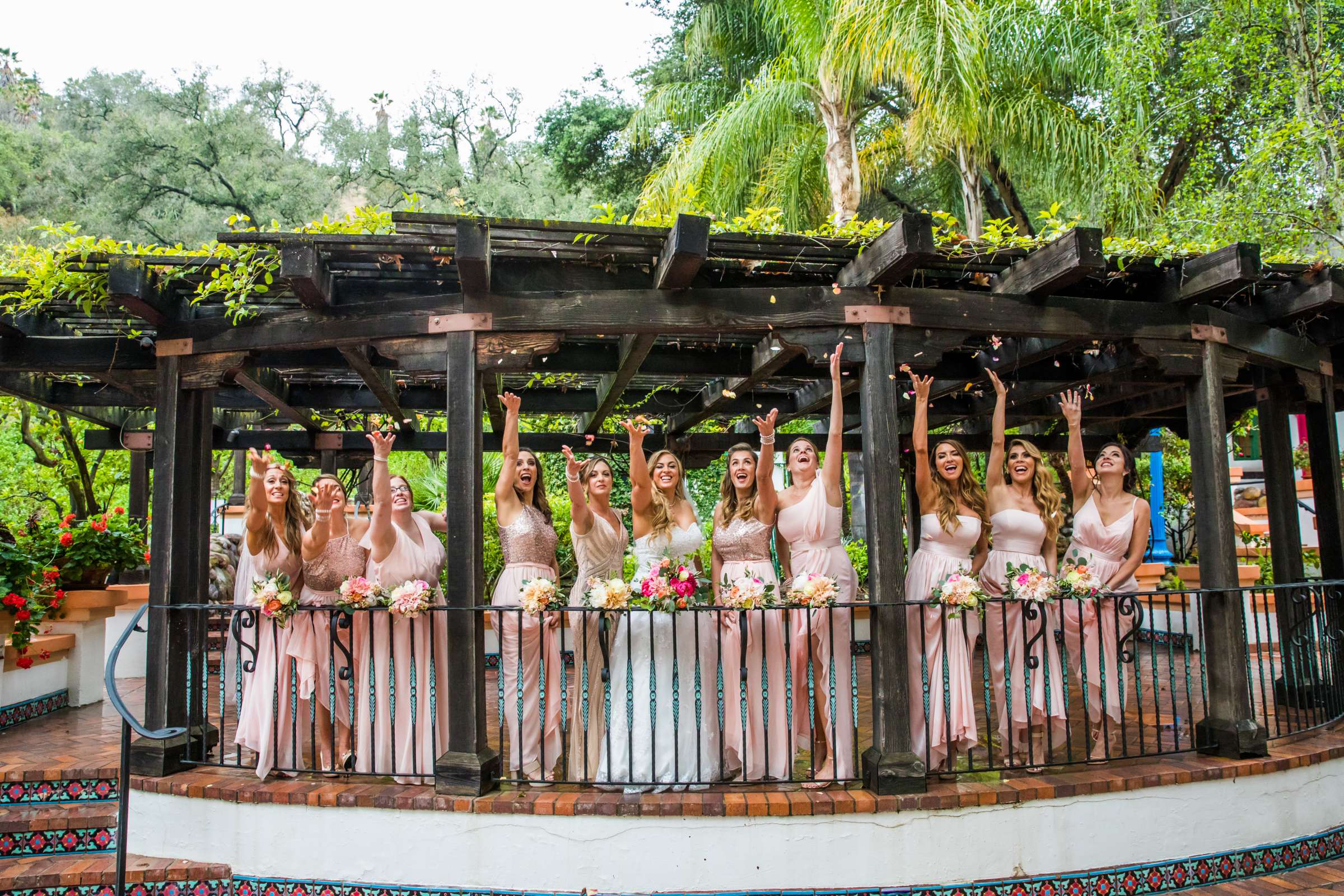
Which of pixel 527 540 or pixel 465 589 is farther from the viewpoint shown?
pixel 527 540

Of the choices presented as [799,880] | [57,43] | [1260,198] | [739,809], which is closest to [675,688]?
[739,809]

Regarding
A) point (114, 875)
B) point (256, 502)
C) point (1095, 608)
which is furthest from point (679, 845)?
point (256, 502)

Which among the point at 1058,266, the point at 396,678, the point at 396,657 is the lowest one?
the point at 396,678

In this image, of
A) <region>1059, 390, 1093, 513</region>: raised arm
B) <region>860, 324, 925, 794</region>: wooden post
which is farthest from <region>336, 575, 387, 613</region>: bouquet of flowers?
<region>1059, 390, 1093, 513</region>: raised arm

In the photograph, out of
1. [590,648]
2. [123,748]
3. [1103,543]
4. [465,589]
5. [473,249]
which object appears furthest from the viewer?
[1103,543]

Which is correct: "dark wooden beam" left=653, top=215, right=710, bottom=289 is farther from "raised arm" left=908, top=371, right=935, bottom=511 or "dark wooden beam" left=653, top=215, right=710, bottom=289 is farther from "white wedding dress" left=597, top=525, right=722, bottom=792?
"white wedding dress" left=597, top=525, right=722, bottom=792

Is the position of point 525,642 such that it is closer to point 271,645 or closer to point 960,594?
point 271,645

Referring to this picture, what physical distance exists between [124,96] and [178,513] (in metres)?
29.8

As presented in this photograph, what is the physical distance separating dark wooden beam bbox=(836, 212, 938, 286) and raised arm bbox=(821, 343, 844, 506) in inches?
15.9

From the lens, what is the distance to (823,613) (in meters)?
4.98

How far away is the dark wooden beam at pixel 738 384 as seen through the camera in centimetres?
568

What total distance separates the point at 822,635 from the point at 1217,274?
9.90 ft

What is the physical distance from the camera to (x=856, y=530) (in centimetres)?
1323

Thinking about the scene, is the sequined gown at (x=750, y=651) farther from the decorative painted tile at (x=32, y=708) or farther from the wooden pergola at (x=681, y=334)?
the decorative painted tile at (x=32, y=708)
